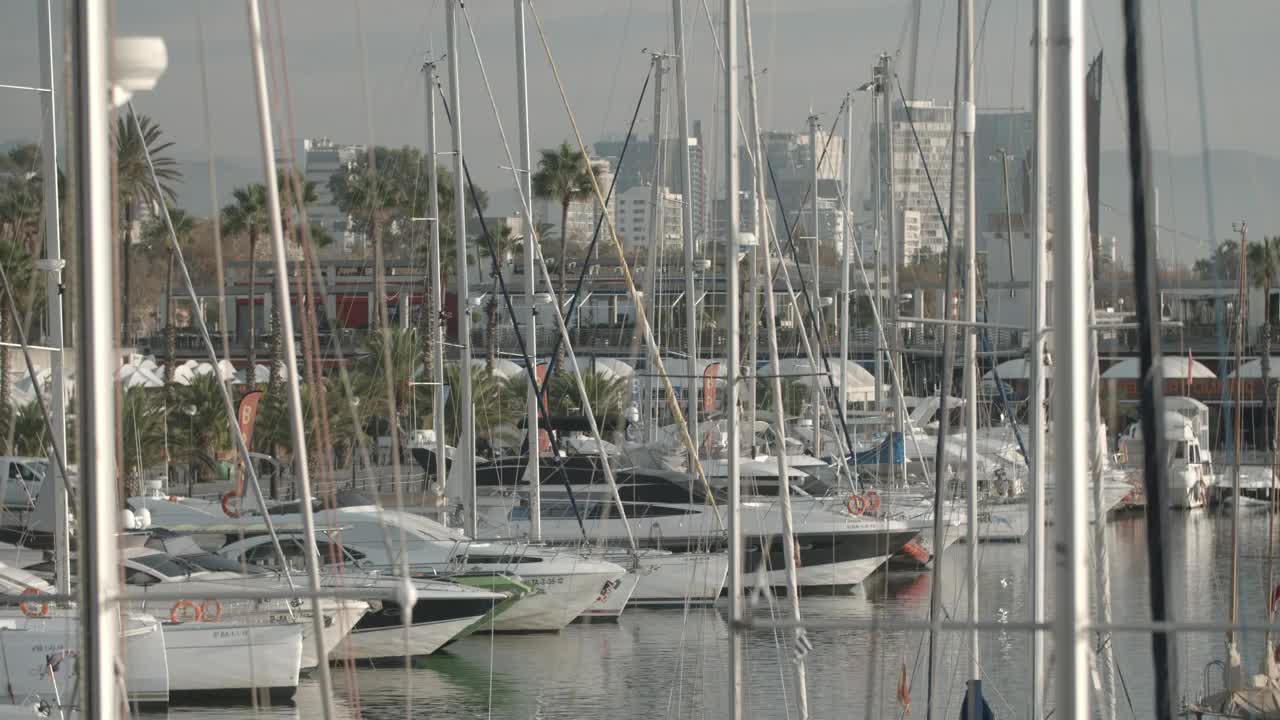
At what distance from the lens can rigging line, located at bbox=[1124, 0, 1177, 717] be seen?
6.01m

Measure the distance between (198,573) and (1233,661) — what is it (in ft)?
42.9

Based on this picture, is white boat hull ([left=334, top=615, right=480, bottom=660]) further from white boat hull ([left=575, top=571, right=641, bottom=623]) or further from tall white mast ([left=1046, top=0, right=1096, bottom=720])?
tall white mast ([left=1046, top=0, right=1096, bottom=720])

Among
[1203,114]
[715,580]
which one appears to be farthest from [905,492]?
[1203,114]

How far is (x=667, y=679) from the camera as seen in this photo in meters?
19.8

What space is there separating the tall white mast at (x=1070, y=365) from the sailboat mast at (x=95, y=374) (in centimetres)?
284

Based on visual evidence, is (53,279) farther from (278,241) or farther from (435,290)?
(435,290)

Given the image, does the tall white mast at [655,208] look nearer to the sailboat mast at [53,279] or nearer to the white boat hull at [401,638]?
the white boat hull at [401,638]

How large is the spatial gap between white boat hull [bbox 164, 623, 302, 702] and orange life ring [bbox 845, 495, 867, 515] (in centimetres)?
1183

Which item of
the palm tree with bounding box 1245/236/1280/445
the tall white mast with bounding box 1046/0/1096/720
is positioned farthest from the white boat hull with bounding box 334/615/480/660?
the tall white mast with bounding box 1046/0/1096/720

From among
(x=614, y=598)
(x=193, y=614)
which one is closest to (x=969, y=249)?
(x=193, y=614)

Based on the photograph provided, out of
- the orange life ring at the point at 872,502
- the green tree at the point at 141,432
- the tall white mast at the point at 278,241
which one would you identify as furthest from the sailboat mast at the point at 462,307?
the tall white mast at the point at 278,241

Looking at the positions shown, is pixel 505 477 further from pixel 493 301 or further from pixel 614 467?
pixel 493 301

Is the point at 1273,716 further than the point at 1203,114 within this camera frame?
Yes

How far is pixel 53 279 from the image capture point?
555 inches
